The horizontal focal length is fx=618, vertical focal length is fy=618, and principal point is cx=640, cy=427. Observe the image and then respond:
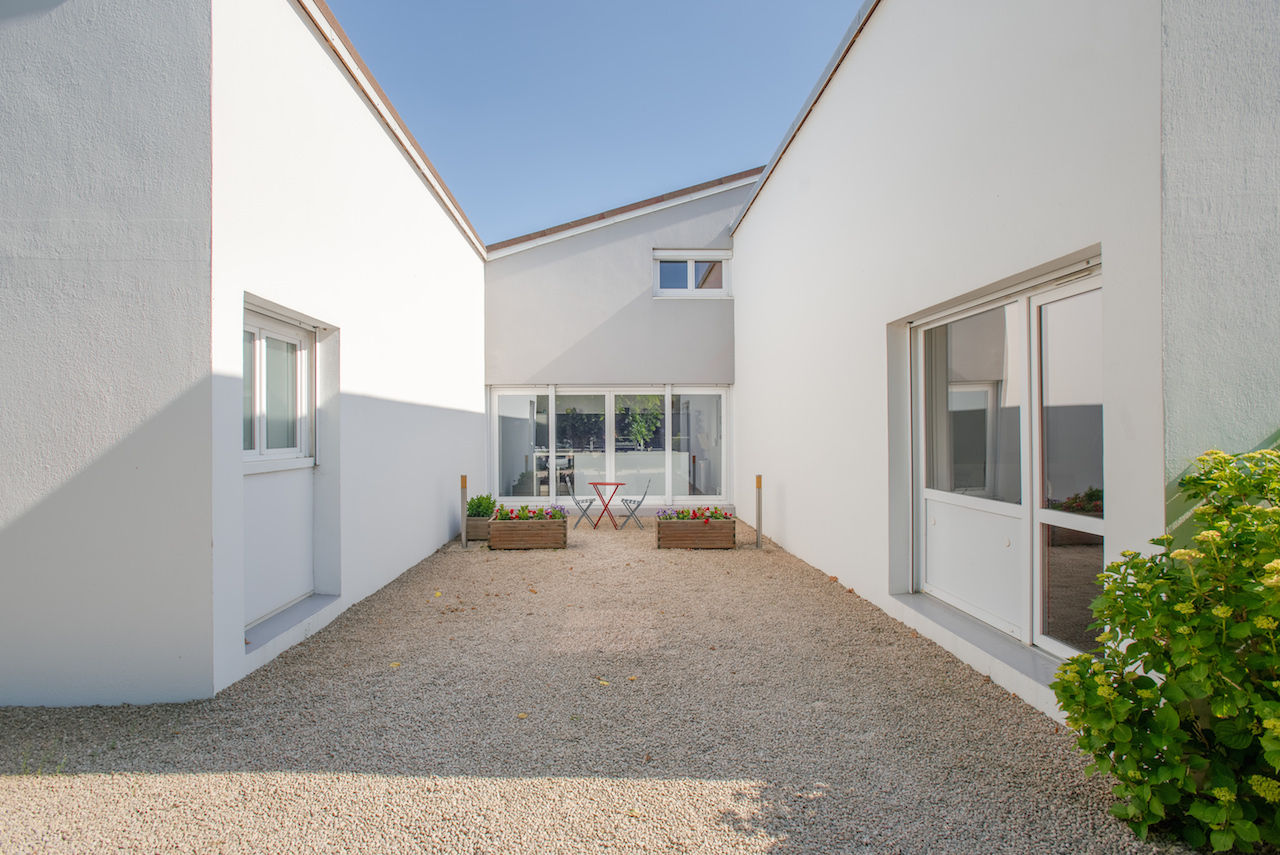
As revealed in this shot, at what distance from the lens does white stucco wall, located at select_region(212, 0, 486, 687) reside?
125 inches

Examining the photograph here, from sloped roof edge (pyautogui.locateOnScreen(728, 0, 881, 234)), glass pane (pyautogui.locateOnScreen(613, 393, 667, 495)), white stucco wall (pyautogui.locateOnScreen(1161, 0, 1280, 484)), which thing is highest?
sloped roof edge (pyautogui.locateOnScreen(728, 0, 881, 234))

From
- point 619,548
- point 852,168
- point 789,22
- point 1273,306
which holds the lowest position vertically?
point 619,548

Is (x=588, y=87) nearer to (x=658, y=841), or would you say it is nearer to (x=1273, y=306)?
(x=1273, y=306)

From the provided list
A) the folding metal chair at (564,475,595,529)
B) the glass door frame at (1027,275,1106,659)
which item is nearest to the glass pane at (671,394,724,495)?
the folding metal chair at (564,475,595,529)

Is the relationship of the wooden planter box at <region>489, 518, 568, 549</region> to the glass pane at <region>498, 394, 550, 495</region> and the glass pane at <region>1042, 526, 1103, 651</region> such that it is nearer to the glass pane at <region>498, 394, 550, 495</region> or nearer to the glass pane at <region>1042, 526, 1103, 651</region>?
the glass pane at <region>498, 394, 550, 495</region>

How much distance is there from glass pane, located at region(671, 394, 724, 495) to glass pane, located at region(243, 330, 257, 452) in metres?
6.67

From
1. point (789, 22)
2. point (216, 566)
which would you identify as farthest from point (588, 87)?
point (216, 566)

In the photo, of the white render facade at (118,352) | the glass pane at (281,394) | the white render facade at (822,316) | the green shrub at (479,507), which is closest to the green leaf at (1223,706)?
the white render facade at (822,316)

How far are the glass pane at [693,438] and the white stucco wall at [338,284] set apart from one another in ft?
11.6

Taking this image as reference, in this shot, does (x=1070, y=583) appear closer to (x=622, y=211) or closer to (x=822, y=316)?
(x=822, y=316)

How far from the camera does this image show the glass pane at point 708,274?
9859 millimetres

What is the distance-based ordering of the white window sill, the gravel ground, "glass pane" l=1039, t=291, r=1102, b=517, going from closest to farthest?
the gravel ground → "glass pane" l=1039, t=291, r=1102, b=517 → the white window sill

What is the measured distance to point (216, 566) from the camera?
3055mm

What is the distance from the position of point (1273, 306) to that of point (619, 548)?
19.1 feet
